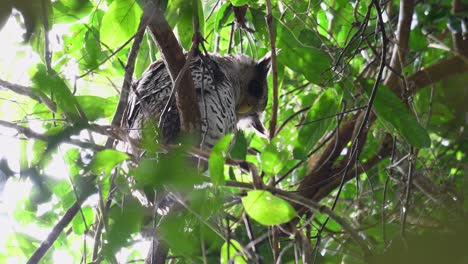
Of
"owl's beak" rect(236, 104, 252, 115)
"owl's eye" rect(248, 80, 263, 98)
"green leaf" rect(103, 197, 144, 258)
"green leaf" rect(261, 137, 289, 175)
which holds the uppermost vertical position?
"owl's eye" rect(248, 80, 263, 98)

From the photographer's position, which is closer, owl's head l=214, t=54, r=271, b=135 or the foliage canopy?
the foliage canopy

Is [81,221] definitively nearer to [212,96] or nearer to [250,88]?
[212,96]

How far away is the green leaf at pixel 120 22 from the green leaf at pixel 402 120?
85 centimetres

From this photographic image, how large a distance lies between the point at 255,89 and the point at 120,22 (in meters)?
1.73

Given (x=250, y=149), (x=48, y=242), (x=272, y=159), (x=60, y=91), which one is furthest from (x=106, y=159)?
(x=250, y=149)

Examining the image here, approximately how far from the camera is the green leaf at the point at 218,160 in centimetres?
119

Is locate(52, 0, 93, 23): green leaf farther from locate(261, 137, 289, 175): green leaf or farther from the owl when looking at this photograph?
locate(261, 137, 289, 175): green leaf

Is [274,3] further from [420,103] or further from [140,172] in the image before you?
[140,172]

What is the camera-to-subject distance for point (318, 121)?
2340 millimetres

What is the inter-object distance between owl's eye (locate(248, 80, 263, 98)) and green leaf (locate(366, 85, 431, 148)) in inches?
60.7

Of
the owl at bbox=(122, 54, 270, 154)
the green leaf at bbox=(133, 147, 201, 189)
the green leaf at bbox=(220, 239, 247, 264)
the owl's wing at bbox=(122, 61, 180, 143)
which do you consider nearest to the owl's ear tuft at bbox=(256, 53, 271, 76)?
the owl at bbox=(122, 54, 270, 154)

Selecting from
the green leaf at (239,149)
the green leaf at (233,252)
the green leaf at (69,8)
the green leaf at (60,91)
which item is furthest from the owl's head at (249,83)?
the green leaf at (60,91)

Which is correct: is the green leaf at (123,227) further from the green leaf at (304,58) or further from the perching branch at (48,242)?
the green leaf at (304,58)

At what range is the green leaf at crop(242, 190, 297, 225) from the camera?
127 cm
